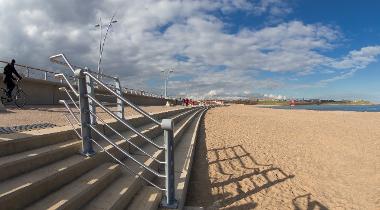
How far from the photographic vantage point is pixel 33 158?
4.05 meters

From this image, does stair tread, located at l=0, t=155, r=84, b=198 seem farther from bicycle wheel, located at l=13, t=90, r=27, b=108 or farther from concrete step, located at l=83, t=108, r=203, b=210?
bicycle wheel, located at l=13, t=90, r=27, b=108

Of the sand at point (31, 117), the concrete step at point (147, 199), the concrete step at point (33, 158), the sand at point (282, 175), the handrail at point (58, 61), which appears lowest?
the sand at point (282, 175)

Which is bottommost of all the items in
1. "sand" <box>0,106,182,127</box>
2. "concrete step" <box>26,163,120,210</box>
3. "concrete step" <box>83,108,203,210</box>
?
"concrete step" <box>83,108,203,210</box>

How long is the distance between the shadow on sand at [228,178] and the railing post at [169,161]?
5.45ft

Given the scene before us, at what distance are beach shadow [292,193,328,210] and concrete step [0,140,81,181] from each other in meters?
4.38

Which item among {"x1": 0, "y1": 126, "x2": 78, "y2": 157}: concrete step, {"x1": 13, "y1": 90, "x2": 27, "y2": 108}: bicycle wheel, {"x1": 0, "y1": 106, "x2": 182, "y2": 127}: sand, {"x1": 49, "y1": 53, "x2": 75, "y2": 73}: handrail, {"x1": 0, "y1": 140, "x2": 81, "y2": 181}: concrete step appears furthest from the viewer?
{"x1": 13, "y1": 90, "x2": 27, "y2": 108}: bicycle wheel

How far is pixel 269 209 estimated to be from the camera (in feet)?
20.8

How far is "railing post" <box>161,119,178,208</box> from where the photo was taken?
4.35 metres

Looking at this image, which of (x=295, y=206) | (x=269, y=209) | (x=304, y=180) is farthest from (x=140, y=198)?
(x=304, y=180)

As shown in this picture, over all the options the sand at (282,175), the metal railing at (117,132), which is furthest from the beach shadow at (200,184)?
the metal railing at (117,132)

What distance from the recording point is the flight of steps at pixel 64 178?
354cm

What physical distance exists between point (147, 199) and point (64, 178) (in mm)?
1146

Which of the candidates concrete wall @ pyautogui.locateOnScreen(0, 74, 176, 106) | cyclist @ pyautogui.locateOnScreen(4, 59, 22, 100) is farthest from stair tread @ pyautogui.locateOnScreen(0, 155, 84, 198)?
concrete wall @ pyautogui.locateOnScreen(0, 74, 176, 106)

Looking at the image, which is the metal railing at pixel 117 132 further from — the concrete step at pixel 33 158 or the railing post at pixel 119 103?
the railing post at pixel 119 103
